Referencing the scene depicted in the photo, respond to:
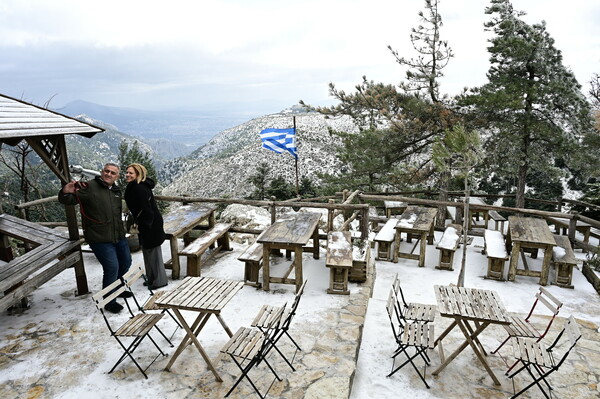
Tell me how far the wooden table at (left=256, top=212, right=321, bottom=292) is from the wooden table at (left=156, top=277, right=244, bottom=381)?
1336mm

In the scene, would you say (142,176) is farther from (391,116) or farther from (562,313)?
(391,116)

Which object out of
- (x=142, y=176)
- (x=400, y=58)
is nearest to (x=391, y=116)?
(x=400, y=58)

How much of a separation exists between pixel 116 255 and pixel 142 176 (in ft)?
3.32

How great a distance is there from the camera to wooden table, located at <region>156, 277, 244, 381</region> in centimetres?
313

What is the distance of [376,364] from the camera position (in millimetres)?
3730

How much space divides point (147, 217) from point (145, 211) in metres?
0.08

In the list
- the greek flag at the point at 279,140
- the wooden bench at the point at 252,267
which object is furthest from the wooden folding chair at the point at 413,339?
the greek flag at the point at 279,140

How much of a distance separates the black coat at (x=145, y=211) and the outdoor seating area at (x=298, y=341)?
768 millimetres

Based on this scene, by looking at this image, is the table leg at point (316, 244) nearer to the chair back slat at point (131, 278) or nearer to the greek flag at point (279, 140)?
the chair back slat at point (131, 278)

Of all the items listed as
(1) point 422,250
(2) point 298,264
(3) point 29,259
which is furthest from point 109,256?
(1) point 422,250

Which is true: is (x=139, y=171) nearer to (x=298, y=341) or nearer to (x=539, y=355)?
(x=298, y=341)

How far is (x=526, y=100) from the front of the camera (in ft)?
35.5

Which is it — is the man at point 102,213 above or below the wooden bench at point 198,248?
above

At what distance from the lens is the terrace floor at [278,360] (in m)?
3.18
